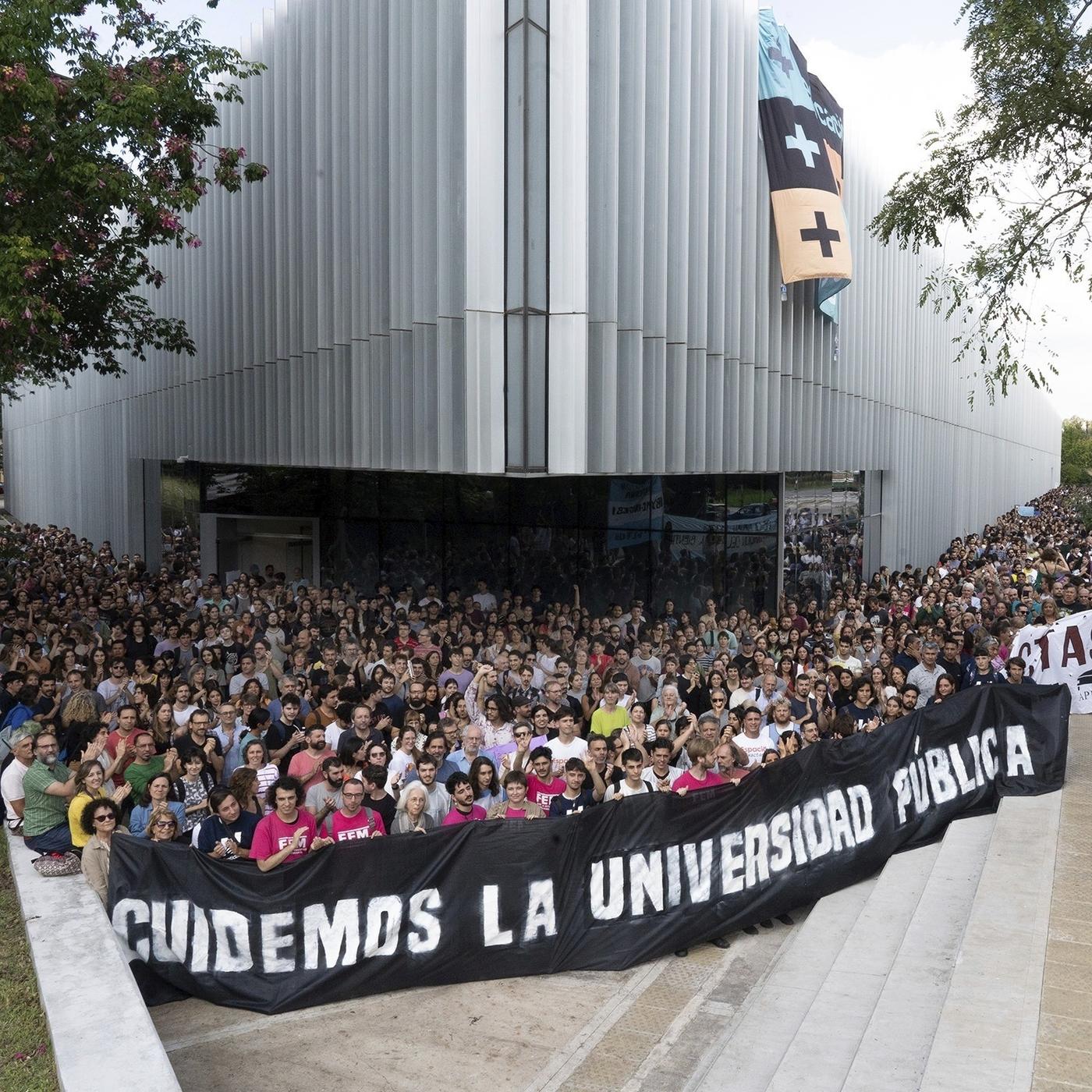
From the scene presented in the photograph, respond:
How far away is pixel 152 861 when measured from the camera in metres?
7.43

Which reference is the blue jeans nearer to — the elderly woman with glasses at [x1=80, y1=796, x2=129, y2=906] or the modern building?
the elderly woman with glasses at [x1=80, y1=796, x2=129, y2=906]

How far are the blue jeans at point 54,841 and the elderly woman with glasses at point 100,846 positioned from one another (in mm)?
824

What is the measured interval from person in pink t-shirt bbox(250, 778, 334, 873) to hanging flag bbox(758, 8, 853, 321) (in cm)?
1278

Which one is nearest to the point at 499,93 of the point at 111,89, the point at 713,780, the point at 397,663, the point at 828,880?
the point at 111,89

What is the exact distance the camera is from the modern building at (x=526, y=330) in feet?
44.1

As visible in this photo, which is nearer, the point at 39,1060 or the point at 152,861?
the point at 39,1060

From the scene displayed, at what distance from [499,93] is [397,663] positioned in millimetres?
6746

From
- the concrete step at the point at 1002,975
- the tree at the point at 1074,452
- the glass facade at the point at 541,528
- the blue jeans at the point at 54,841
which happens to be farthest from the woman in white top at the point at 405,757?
the tree at the point at 1074,452

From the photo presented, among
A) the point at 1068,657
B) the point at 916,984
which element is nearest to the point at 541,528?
the point at 1068,657

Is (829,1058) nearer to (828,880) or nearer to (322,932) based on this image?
(828,880)

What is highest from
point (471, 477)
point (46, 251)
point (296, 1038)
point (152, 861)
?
point (46, 251)

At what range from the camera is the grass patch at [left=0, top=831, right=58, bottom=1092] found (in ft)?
20.2

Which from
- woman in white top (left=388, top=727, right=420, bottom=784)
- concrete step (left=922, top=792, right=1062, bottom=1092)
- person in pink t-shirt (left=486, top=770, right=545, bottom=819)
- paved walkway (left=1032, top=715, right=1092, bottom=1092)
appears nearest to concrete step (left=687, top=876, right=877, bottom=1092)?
concrete step (left=922, top=792, right=1062, bottom=1092)

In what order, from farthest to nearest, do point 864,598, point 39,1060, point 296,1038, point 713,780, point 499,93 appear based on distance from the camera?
point 864,598 → point 499,93 → point 713,780 → point 296,1038 → point 39,1060
